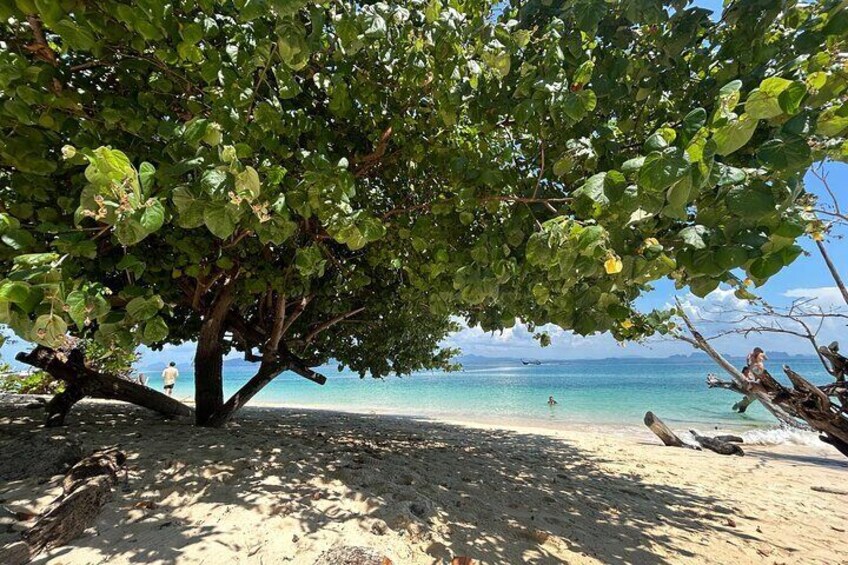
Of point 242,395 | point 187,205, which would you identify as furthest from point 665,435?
point 187,205

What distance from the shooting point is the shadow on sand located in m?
2.80

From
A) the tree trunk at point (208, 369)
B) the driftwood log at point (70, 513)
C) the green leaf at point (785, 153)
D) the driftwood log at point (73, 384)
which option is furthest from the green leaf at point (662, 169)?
the driftwood log at point (73, 384)

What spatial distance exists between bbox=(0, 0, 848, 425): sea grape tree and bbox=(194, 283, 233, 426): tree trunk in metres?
2.46

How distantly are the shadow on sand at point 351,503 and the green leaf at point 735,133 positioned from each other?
2863mm

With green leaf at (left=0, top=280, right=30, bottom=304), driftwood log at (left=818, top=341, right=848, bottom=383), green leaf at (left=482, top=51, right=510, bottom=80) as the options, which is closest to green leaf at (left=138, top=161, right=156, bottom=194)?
green leaf at (left=0, top=280, right=30, bottom=304)

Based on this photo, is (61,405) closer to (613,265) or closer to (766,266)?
(613,265)

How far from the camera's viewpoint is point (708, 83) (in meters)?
2.85

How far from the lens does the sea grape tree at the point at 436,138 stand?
1601 millimetres

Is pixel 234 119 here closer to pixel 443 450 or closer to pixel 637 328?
pixel 637 328

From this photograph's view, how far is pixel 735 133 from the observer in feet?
4.49

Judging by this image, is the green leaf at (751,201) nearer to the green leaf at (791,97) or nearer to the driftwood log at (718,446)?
the green leaf at (791,97)

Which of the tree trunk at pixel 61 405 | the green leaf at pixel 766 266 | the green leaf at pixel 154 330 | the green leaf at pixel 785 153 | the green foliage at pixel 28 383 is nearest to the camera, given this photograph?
the green leaf at pixel 785 153

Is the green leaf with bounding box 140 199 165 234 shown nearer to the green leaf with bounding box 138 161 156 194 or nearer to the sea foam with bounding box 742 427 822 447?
the green leaf with bounding box 138 161 156 194

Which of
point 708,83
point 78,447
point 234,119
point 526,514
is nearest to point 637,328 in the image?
point 526,514
